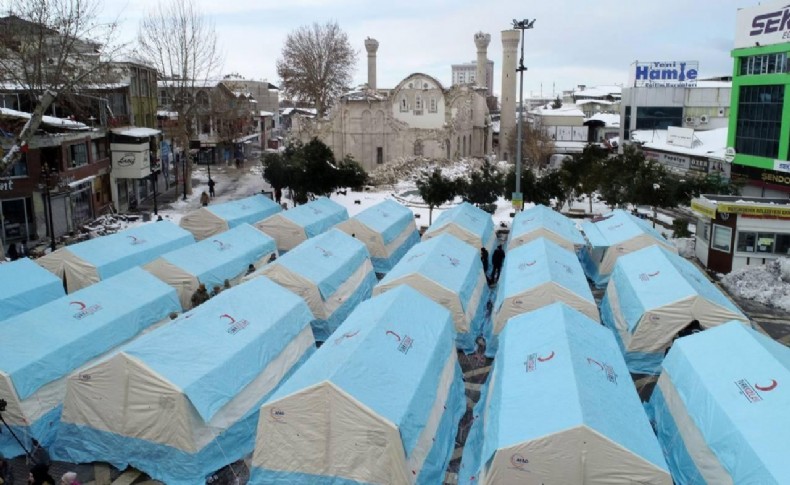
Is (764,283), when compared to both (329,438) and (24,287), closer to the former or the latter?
(329,438)

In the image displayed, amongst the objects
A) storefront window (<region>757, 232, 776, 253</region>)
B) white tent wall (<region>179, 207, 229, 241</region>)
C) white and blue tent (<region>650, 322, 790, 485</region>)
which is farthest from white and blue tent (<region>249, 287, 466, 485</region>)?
storefront window (<region>757, 232, 776, 253</region>)

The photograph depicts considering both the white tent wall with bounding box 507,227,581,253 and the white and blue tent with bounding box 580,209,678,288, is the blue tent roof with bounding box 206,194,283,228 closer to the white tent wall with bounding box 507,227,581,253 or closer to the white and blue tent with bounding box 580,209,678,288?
the white tent wall with bounding box 507,227,581,253

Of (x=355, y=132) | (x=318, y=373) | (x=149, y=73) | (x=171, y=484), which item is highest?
(x=149, y=73)

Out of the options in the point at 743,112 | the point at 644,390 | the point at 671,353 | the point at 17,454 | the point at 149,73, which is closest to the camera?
the point at 17,454

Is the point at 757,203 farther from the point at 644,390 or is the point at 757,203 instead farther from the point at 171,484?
the point at 171,484

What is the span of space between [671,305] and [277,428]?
8677 mm

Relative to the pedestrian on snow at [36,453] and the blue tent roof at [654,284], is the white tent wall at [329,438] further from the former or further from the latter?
the blue tent roof at [654,284]

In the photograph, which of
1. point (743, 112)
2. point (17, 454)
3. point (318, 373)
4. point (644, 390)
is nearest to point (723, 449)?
point (644, 390)

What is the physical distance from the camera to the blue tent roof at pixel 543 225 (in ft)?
69.7

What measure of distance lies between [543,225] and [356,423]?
13984 millimetres

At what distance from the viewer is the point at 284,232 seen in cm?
2269

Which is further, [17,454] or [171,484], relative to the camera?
[17,454]

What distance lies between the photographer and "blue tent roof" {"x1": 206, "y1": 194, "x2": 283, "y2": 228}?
23.8 m

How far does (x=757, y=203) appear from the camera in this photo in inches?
809
